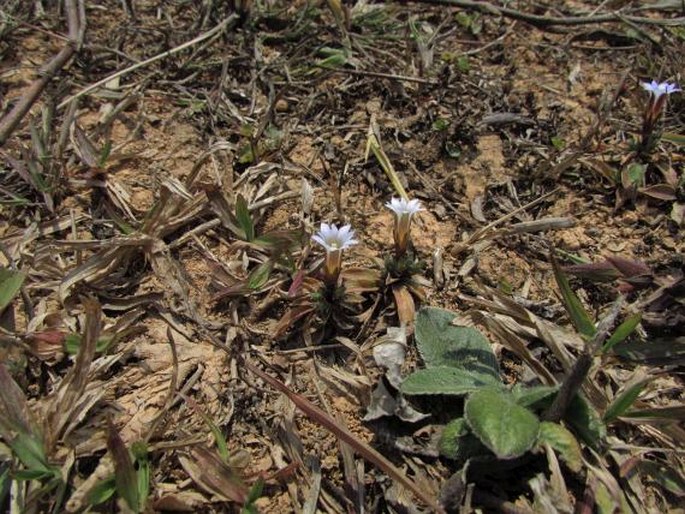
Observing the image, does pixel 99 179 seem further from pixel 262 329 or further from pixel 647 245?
pixel 647 245

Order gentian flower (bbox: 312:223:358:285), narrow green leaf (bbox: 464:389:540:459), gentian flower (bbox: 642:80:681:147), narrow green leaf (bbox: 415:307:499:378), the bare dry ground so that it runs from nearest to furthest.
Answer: narrow green leaf (bbox: 464:389:540:459) < the bare dry ground < narrow green leaf (bbox: 415:307:499:378) < gentian flower (bbox: 312:223:358:285) < gentian flower (bbox: 642:80:681:147)

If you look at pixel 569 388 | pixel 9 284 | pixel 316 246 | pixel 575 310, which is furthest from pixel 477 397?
pixel 9 284

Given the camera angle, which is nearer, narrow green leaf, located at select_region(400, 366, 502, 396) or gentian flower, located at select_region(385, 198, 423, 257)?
narrow green leaf, located at select_region(400, 366, 502, 396)

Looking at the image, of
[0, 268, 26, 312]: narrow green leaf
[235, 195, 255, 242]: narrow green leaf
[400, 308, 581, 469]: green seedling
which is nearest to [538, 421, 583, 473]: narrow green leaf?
[400, 308, 581, 469]: green seedling

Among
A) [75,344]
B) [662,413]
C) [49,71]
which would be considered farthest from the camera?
[49,71]

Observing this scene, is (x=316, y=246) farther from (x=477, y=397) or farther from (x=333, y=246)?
(x=477, y=397)

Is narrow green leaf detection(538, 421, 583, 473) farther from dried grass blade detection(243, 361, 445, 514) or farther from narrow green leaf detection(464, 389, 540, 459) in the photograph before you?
dried grass blade detection(243, 361, 445, 514)
